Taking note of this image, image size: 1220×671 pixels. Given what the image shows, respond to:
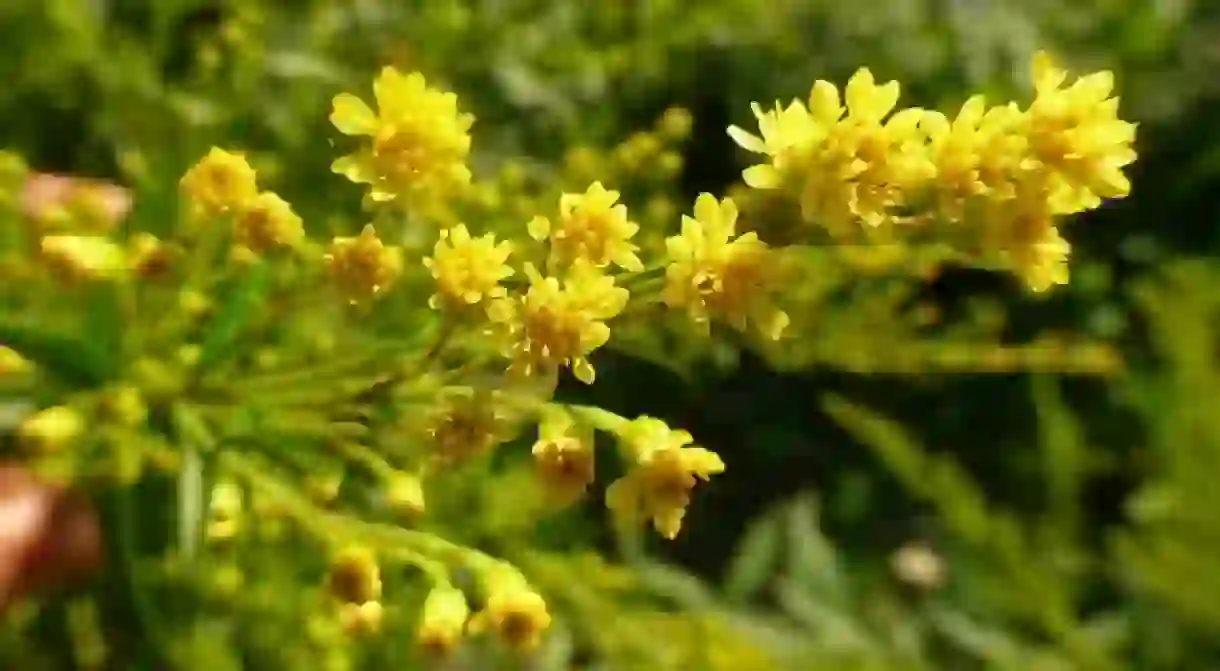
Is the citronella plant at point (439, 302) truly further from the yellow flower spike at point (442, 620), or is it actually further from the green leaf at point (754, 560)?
the green leaf at point (754, 560)

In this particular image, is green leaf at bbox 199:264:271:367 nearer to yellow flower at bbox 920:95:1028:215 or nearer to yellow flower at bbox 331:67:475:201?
yellow flower at bbox 331:67:475:201

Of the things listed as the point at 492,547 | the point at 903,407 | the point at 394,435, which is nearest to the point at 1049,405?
the point at 903,407

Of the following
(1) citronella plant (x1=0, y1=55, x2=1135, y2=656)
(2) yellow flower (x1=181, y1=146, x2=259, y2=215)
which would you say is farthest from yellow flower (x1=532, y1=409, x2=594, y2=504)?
(2) yellow flower (x1=181, y1=146, x2=259, y2=215)

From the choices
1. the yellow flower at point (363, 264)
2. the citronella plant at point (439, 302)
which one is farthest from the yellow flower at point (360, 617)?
the yellow flower at point (363, 264)

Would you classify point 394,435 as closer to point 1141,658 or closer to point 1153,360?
point 1141,658

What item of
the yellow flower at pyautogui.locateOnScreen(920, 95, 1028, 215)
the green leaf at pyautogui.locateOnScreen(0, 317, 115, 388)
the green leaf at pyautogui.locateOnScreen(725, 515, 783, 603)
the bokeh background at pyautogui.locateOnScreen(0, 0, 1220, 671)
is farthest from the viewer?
the green leaf at pyautogui.locateOnScreen(725, 515, 783, 603)
